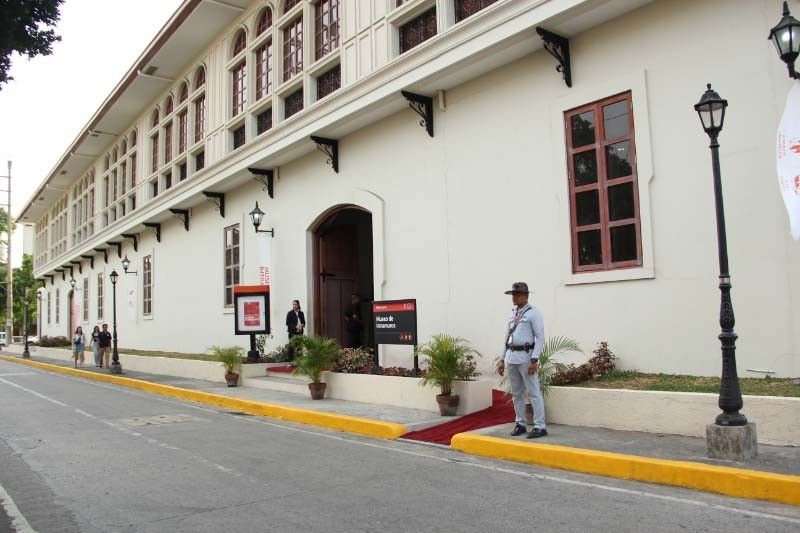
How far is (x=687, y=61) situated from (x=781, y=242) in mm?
2773

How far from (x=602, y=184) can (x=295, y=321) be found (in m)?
8.49

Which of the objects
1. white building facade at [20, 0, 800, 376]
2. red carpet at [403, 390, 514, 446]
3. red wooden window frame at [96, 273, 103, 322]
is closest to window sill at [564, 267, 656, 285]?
white building facade at [20, 0, 800, 376]

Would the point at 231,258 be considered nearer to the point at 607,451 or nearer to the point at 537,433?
the point at 537,433

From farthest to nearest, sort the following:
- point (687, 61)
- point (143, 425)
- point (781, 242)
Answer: point (143, 425) → point (687, 61) → point (781, 242)

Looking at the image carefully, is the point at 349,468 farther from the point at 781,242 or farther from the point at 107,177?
the point at 107,177

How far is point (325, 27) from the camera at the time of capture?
52.0 ft

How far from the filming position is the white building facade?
8.37 metres

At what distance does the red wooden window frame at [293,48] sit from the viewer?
16.7 meters

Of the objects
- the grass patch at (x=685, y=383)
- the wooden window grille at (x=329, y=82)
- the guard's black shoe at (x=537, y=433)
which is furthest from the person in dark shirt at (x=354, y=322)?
the guard's black shoe at (x=537, y=433)

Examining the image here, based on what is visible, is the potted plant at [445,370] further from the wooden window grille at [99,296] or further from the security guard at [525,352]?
the wooden window grille at [99,296]

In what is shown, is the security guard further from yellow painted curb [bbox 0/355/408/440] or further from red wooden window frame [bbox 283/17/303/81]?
red wooden window frame [bbox 283/17/303/81]

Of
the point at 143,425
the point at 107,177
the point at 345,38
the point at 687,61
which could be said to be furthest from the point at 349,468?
the point at 107,177

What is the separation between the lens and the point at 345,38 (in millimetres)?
14562

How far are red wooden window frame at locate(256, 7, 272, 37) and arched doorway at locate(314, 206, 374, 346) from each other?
6165mm
